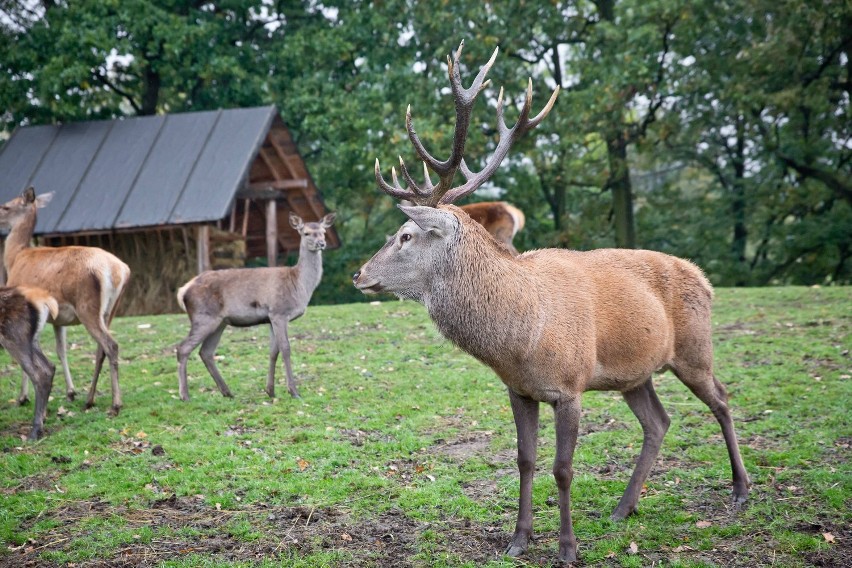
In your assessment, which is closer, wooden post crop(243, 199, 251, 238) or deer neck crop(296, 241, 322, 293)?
deer neck crop(296, 241, 322, 293)

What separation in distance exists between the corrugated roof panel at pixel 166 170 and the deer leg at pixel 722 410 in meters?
11.3

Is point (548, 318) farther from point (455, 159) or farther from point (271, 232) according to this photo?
point (271, 232)

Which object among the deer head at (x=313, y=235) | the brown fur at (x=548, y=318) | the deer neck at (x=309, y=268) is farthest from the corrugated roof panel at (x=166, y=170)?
the brown fur at (x=548, y=318)

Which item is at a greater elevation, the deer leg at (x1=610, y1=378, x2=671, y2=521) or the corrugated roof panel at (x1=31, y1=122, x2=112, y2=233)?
the corrugated roof panel at (x1=31, y1=122, x2=112, y2=233)

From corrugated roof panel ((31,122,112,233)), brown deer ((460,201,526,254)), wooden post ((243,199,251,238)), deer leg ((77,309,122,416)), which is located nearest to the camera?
deer leg ((77,309,122,416))

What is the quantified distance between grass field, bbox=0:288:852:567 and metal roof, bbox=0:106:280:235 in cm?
580

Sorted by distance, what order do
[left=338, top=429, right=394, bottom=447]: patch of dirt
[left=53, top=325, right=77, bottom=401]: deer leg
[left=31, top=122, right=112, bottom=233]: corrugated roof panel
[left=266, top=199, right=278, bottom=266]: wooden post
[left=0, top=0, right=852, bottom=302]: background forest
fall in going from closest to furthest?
[left=338, top=429, right=394, bottom=447]: patch of dirt < [left=53, top=325, right=77, bottom=401]: deer leg < [left=31, top=122, right=112, bottom=233]: corrugated roof panel < [left=266, top=199, right=278, bottom=266]: wooden post < [left=0, top=0, right=852, bottom=302]: background forest

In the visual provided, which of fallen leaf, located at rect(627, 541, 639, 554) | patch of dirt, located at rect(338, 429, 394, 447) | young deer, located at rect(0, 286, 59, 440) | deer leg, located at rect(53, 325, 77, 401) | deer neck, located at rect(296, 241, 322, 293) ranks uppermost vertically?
deer neck, located at rect(296, 241, 322, 293)

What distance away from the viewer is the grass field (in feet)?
15.6

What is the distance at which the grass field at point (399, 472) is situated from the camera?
477cm

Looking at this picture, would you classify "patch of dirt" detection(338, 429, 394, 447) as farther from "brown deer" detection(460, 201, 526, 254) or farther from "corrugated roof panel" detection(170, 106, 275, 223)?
"corrugated roof panel" detection(170, 106, 275, 223)

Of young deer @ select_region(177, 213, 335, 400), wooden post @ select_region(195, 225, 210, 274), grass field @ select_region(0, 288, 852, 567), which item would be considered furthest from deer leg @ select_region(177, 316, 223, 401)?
wooden post @ select_region(195, 225, 210, 274)

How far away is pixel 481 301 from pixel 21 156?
1498 centimetres

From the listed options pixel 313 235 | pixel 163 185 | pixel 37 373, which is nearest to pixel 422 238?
pixel 37 373
